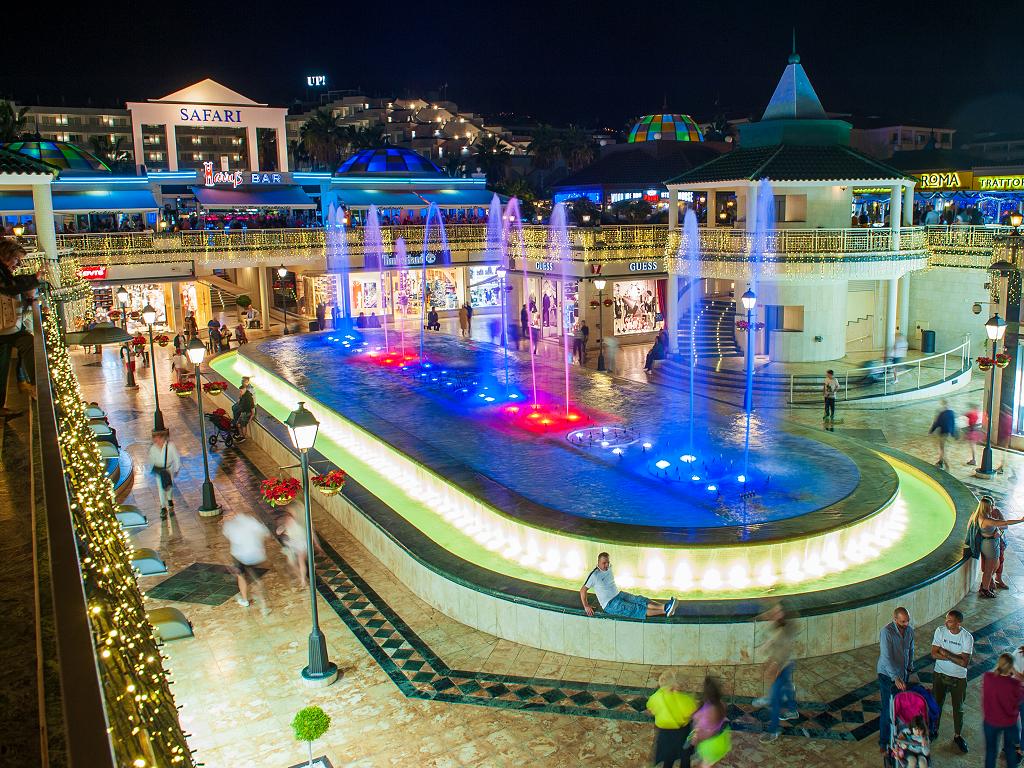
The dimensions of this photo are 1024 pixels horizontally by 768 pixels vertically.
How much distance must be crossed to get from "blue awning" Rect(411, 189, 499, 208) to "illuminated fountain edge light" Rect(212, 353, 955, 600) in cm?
3861

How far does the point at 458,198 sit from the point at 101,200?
65.4 ft

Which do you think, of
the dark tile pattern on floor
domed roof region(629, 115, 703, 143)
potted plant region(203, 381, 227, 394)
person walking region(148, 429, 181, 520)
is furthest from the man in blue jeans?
domed roof region(629, 115, 703, 143)

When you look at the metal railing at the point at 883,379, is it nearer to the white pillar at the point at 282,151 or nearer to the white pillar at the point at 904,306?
the white pillar at the point at 904,306

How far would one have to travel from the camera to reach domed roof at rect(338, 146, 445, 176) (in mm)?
55281

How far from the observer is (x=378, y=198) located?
52125 mm

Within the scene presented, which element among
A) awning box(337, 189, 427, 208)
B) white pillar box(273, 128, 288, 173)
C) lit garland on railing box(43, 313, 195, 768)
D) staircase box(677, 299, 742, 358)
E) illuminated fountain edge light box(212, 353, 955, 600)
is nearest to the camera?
lit garland on railing box(43, 313, 195, 768)

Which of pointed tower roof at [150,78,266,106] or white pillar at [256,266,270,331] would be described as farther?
pointed tower roof at [150,78,266,106]

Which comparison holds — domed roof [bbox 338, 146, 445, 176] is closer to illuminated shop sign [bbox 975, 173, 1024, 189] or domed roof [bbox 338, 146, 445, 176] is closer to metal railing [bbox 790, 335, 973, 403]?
illuminated shop sign [bbox 975, 173, 1024, 189]

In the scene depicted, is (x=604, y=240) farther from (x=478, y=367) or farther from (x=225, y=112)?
(x=225, y=112)

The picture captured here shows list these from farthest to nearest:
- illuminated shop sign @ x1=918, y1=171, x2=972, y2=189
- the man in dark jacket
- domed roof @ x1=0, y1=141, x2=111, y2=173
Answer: domed roof @ x1=0, y1=141, x2=111, y2=173 < illuminated shop sign @ x1=918, y1=171, x2=972, y2=189 < the man in dark jacket

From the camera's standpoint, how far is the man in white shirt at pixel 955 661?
31.6 feet

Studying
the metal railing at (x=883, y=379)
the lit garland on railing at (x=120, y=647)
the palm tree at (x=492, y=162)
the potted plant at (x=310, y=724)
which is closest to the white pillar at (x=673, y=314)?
the metal railing at (x=883, y=379)

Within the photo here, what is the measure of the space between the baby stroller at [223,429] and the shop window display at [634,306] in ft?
62.8

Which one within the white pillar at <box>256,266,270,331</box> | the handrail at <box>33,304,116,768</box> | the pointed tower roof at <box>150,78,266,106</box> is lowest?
the white pillar at <box>256,266,270,331</box>
